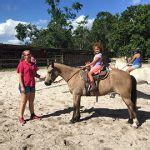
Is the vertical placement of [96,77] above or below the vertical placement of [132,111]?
above

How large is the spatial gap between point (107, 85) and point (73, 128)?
1.53 m

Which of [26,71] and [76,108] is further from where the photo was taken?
[76,108]

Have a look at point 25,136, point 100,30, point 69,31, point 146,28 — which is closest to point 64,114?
point 25,136

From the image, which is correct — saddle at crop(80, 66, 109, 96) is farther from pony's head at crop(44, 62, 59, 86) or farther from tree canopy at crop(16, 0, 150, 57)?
tree canopy at crop(16, 0, 150, 57)

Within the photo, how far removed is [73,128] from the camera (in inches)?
309

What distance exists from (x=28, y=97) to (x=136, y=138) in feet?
10.3

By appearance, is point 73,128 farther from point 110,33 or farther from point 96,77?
point 110,33

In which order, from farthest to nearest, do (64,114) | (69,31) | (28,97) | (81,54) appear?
(69,31) < (81,54) < (64,114) < (28,97)

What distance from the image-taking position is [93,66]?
869 cm

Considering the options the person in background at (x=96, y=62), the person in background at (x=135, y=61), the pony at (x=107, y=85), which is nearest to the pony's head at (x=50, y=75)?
the pony at (x=107, y=85)

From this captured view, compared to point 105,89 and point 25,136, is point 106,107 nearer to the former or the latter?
point 105,89

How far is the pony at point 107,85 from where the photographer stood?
8086 millimetres

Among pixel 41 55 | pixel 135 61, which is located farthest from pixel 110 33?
pixel 135 61

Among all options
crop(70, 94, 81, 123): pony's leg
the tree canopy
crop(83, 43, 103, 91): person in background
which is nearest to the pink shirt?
crop(70, 94, 81, 123): pony's leg
